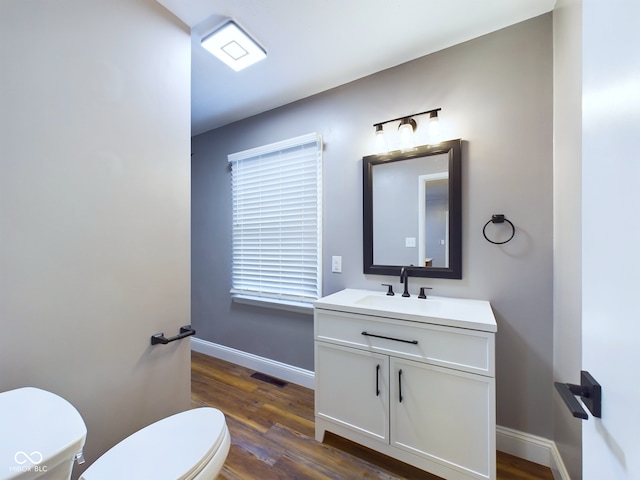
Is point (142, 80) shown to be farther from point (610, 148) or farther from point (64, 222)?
point (610, 148)

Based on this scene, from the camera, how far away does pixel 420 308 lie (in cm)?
161

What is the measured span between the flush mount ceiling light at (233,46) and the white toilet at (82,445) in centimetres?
186

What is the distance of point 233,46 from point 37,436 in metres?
1.98

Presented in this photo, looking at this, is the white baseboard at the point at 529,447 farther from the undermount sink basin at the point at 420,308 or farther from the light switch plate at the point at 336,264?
the light switch plate at the point at 336,264

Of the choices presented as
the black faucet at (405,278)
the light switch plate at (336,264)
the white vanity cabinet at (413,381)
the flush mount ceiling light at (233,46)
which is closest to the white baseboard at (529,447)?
the white vanity cabinet at (413,381)

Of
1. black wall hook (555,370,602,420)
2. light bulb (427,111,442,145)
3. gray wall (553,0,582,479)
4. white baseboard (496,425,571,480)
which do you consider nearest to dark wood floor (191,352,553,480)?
white baseboard (496,425,571,480)

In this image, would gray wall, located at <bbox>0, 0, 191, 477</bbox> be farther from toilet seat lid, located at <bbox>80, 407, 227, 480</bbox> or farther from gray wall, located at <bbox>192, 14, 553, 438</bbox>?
gray wall, located at <bbox>192, 14, 553, 438</bbox>

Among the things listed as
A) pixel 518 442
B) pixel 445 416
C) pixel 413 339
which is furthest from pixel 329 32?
pixel 518 442

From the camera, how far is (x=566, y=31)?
4.07 feet

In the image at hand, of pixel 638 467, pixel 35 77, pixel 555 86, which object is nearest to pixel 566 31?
pixel 555 86

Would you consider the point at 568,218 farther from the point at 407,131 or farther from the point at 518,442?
the point at 518,442

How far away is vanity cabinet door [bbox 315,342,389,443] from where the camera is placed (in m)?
1.45

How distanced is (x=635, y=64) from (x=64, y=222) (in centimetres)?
162

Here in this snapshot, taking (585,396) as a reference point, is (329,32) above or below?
above
